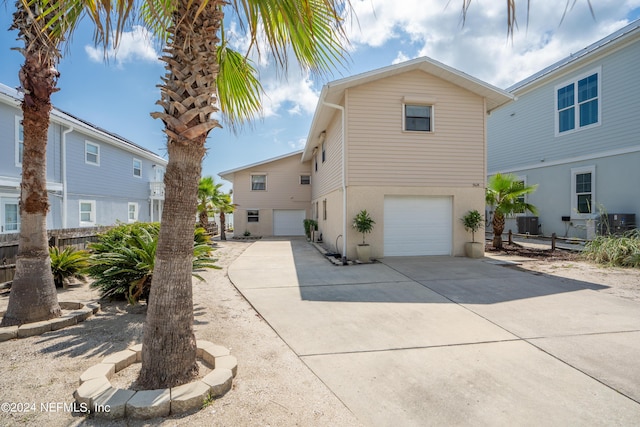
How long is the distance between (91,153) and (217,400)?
16.4 meters

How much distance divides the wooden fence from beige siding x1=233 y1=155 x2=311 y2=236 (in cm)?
1082

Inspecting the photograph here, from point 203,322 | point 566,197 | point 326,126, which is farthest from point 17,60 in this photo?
point 566,197


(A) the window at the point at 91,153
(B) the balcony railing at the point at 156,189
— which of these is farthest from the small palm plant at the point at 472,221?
(B) the balcony railing at the point at 156,189

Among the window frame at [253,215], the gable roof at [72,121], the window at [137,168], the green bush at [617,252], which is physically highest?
the gable roof at [72,121]

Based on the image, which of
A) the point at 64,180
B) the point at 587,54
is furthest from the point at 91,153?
the point at 587,54

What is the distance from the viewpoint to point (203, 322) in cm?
455

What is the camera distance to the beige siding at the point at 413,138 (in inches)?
389

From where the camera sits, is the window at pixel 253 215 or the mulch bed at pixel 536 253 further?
the window at pixel 253 215

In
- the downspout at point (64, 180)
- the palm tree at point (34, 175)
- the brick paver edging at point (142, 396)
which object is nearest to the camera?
the brick paver edging at point (142, 396)

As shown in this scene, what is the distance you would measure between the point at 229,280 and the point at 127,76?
4.62m

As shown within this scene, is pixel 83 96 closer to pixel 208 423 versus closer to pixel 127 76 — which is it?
pixel 127 76

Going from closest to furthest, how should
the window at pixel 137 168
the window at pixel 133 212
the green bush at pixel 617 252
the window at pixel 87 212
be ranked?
1. the green bush at pixel 617 252
2. the window at pixel 87 212
3. the window at pixel 133 212
4. the window at pixel 137 168

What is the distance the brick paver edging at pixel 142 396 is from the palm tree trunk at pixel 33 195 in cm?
208

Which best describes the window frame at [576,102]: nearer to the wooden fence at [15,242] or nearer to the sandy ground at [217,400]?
the sandy ground at [217,400]
